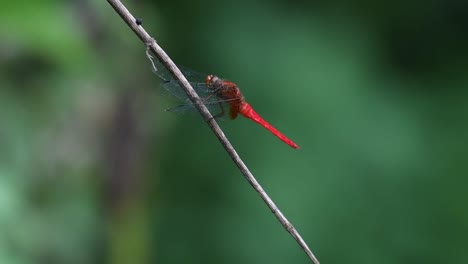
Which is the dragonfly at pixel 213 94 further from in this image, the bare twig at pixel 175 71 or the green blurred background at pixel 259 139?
the green blurred background at pixel 259 139

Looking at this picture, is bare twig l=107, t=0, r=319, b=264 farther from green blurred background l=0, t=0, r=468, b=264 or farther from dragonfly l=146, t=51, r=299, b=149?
green blurred background l=0, t=0, r=468, b=264

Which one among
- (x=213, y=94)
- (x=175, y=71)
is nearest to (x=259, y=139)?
(x=213, y=94)

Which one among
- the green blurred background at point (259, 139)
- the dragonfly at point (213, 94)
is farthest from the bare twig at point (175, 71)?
the green blurred background at point (259, 139)

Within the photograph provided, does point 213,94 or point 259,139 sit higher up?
point 213,94

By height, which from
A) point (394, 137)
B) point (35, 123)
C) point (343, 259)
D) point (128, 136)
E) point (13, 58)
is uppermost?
point (13, 58)

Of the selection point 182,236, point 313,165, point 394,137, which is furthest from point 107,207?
point 394,137

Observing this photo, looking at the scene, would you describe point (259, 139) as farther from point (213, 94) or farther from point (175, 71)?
point (175, 71)

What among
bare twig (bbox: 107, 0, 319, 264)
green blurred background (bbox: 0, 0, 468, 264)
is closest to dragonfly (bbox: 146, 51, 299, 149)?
bare twig (bbox: 107, 0, 319, 264)

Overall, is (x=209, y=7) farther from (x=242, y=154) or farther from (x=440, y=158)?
(x=440, y=158)
